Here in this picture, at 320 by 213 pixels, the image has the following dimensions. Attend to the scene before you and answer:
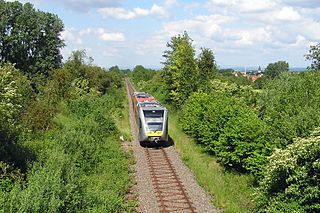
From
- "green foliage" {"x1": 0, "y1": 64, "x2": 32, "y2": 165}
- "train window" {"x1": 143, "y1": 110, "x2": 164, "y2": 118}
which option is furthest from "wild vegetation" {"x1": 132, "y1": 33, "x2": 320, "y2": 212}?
"green foliage" {"x1": 0, "y1": 64, "x2": 32, "y2": 165}

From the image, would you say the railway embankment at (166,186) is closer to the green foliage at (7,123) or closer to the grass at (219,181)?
A: the grass at (219,181)

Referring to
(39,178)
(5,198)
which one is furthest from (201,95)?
(5,198)

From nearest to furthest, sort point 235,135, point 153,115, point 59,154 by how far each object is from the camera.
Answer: point 59,154, point 235,135, point 153,115

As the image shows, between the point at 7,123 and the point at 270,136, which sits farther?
the point at 7,123

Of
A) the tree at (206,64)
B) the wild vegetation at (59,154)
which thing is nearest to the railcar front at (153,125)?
the wild vegetation at (59,154)

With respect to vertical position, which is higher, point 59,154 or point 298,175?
point 298,175

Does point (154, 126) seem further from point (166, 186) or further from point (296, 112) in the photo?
point (296, 112)

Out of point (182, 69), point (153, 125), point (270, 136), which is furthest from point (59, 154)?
point (182, 69)

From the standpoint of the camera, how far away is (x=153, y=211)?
1495 centimetres

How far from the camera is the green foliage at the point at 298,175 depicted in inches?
486

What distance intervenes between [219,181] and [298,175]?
6141 millimetres

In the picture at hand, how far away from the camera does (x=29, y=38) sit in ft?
180

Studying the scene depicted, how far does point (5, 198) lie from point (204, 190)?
31.8ft

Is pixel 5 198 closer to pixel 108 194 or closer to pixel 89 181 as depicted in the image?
pixel 108 194
